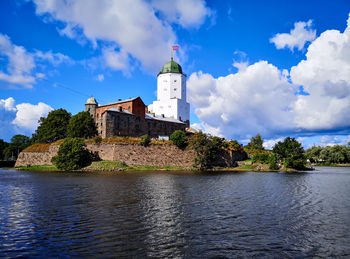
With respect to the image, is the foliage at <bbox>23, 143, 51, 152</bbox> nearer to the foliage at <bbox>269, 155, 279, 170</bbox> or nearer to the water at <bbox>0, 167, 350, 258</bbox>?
the water at <bbox>0, 167, 350, 258</bbox>

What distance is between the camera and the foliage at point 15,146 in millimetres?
87613

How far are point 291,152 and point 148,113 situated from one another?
3901 cm

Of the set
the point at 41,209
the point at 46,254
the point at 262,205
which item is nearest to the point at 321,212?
the point at 262,205

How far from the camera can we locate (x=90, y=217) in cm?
1148

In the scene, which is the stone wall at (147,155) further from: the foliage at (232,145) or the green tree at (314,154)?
the green tree at (314,154)

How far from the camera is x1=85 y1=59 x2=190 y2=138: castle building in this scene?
179 feet

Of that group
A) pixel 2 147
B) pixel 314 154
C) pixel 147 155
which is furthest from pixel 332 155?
pixel 2 147

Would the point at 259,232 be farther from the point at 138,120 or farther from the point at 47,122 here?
the point at 47,122

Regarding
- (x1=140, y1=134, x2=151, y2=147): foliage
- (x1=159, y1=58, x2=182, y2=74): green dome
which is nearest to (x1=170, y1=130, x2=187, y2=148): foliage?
(x1=140, y1=134, x2=151, y2=147): foliage

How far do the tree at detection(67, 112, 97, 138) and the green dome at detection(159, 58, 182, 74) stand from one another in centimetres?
3729

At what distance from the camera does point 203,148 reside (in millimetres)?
48906

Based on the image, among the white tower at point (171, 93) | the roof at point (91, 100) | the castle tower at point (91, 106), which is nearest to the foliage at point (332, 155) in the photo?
the white tower at point (171, 93)

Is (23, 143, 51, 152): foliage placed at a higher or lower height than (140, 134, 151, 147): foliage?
lower

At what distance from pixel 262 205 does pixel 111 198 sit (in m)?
9.64
